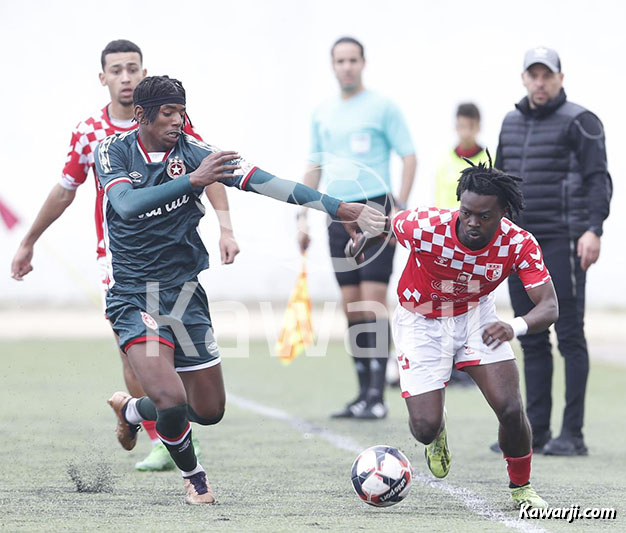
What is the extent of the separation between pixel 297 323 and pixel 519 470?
624cm

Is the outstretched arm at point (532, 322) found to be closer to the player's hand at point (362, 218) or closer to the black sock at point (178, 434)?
the player's hand at point (362, 218)

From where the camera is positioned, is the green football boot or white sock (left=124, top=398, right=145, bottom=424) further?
the green football boot

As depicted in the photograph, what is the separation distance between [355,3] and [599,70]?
4642mm

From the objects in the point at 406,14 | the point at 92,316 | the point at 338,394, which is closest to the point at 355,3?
the point at 406,14

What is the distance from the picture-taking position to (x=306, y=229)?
8.73m

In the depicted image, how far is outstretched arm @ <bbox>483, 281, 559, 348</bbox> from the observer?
5109 mm

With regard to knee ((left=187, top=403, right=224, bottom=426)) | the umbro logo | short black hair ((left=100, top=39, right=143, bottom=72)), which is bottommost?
knee ((left=187, top=403, right=224, bottom=426))

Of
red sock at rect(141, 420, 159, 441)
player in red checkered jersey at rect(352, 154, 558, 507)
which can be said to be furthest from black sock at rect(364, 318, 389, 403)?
player in red checkered jersey at rect(352, 154, 558, 507)

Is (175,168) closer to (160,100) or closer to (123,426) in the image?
(160,100)

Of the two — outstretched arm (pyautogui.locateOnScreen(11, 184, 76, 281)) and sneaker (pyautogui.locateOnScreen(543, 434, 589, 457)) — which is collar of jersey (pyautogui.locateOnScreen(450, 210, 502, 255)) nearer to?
sneaker (pyautogui.locateOnScreen(543, 434, 589, 457))

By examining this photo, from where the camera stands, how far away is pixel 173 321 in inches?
219

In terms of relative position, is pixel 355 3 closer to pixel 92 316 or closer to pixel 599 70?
pixel 599 70

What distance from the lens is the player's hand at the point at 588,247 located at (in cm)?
706

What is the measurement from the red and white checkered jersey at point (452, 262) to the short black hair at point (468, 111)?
16.6ft
